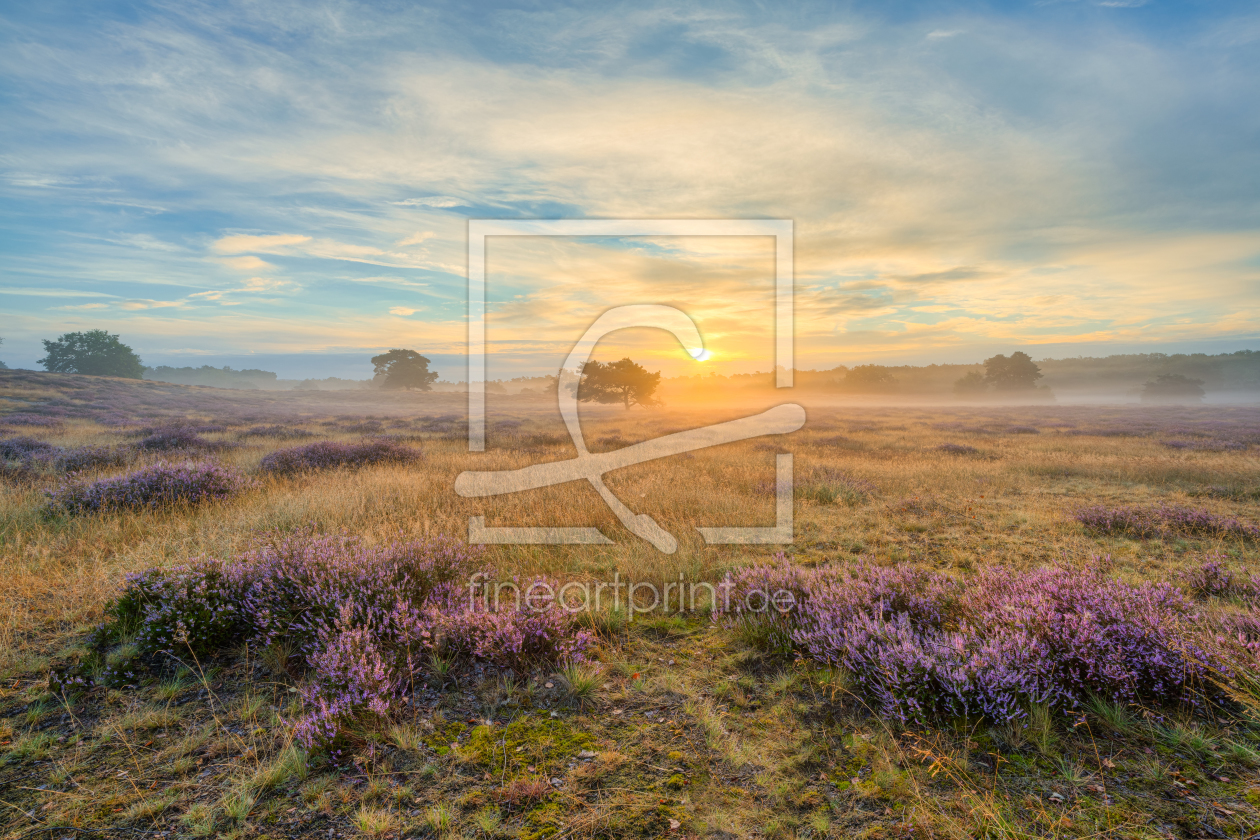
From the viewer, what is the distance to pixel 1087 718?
3.26 metres

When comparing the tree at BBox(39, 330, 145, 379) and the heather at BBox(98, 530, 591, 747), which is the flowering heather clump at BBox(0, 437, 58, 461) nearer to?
the heather at BBox(98, 530, 591, 747)

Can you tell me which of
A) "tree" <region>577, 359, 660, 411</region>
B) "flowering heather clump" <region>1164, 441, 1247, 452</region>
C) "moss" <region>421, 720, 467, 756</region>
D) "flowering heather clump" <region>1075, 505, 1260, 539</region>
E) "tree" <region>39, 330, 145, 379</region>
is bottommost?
"moss" <region>421, 720, 467, 756</region>

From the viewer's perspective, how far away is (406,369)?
96188 millimetres

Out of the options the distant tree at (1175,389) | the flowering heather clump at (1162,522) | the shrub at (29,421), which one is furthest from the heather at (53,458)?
the distant tree at (1175,389)

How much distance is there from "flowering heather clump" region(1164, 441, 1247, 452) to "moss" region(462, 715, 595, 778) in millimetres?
25904

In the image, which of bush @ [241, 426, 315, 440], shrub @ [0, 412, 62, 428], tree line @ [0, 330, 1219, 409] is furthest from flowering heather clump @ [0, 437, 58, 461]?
tree line @ [0, 330, 1219, 409]

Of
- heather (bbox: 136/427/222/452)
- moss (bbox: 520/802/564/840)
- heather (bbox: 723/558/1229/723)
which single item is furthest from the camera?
heather (bbox: 136/427/222/452)

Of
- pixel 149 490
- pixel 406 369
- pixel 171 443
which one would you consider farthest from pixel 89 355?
pixel 149 490

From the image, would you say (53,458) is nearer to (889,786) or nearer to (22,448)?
(22,448)

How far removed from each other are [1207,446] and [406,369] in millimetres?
101080

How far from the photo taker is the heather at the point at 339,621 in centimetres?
377

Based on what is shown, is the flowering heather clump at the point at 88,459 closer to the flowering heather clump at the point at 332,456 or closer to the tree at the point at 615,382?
the flowering heather clump at the point at 332,456

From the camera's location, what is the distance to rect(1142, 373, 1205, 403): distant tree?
3792 inches

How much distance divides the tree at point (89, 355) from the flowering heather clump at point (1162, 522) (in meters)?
111
